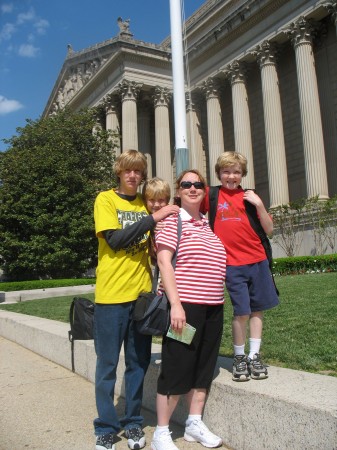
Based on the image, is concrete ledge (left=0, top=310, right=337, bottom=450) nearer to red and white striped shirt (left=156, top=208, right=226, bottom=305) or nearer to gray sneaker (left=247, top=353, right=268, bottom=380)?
gray sneaker (left=247, top=353, right=268, bottom=380)

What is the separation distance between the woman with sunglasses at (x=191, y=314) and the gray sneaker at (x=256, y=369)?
334 mm

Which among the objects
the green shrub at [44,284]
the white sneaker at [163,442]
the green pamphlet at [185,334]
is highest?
the green pamphlet at [185,334]

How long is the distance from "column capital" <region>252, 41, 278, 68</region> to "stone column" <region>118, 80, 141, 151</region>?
10.7m

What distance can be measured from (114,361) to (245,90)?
1227 inches

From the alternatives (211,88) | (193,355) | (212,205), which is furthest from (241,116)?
(193,355)

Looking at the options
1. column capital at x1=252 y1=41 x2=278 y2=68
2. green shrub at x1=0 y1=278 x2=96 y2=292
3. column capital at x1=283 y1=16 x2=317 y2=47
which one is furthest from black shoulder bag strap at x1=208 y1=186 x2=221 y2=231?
column capital at x1=252 y1=41 x2=278 y2=68

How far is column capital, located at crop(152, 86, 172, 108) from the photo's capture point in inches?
1478

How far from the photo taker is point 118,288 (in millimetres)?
3779

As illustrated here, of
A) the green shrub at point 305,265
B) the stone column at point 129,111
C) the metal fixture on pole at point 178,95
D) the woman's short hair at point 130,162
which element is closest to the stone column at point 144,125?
the stone column at point 129,111

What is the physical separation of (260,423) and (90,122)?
2697cm

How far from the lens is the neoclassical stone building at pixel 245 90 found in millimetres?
27203

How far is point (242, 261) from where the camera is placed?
3.89 metres

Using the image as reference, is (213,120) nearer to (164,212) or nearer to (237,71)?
(237,71)

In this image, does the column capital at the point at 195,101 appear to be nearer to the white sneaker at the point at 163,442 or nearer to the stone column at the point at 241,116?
the stone column at the point at 241,116
